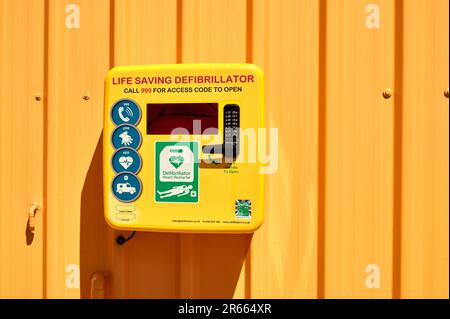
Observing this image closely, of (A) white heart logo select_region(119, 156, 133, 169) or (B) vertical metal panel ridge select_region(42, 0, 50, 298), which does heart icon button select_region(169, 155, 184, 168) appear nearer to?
(A) white heart logo select_region(119, 156, 133, 169)

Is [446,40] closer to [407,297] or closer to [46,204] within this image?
[407,297]

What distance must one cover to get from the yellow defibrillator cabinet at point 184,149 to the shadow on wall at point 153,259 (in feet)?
0.62

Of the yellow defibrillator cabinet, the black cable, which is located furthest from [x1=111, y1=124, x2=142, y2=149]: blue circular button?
the black cable

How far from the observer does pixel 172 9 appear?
1.15 m

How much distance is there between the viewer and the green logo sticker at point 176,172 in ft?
3.24

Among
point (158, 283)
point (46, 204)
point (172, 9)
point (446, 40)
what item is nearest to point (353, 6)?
point (446, 40)

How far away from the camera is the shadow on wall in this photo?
117cm

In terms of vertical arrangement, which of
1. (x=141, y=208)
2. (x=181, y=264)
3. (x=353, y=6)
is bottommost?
(x=181, y=264)

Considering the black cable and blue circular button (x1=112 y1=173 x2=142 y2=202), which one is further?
the black cable

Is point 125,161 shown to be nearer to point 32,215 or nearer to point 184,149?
point 184,149

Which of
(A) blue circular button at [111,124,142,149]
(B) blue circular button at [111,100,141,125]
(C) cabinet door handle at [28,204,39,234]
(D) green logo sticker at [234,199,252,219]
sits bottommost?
(C) cabinet door handle at [28,204,39,234]

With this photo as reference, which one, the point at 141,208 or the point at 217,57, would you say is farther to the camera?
the point at 217,57

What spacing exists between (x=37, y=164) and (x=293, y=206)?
3.30 feet

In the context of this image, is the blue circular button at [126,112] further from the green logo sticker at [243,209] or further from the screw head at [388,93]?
the screw head at [388,93]
